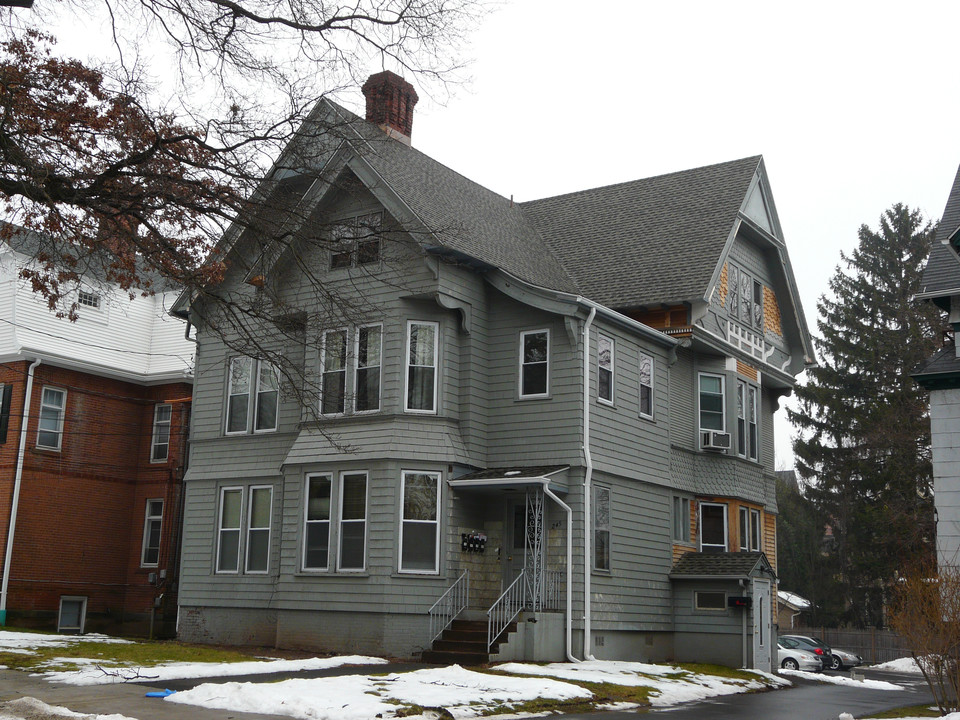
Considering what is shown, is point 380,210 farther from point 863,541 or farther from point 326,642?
point 863,541

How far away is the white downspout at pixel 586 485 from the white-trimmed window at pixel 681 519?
445cm

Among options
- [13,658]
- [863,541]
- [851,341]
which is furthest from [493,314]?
[851,341]

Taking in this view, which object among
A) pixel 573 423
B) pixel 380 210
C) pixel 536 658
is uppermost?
pixel 380 210

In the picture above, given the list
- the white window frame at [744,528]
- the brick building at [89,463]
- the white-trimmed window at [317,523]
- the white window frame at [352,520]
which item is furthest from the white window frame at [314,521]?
the white window frame at [744,528]

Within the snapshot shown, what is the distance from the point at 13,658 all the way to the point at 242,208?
824 cm

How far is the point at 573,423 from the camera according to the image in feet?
67.8

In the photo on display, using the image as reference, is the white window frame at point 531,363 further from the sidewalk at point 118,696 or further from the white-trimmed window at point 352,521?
the sidewalk at point 118,696

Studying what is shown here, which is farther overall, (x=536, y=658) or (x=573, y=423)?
(x=573, y=423)

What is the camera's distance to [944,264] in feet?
67.6

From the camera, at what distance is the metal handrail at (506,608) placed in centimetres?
1912

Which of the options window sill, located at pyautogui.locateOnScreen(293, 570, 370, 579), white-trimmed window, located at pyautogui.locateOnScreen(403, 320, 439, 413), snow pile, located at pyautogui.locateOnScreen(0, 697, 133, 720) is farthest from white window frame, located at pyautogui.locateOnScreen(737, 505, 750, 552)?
snow pile, located at pyautogui.locateOnScreen(0, 697, 133, 720)

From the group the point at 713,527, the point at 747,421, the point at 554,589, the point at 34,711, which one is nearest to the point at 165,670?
the point at 34,711

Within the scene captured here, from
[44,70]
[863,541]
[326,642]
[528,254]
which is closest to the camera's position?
[44,70]

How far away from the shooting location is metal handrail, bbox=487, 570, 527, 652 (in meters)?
19.1
